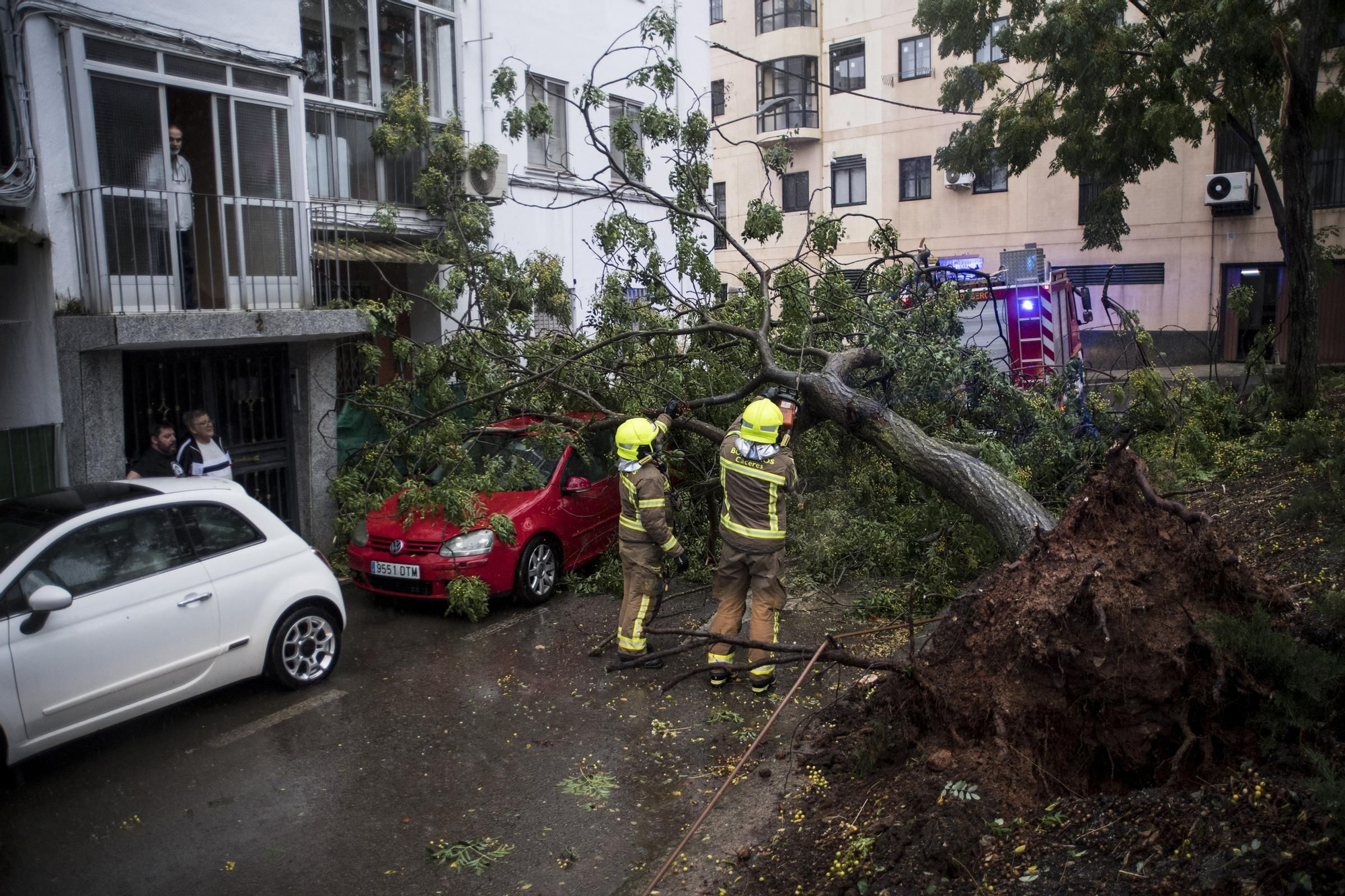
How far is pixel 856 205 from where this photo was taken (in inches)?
1024

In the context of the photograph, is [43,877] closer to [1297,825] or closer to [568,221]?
[1297,825]

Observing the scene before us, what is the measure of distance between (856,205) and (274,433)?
18.9m

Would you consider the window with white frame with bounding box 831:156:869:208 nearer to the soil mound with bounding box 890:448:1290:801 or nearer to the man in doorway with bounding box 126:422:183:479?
the man in doorway with bounding box 126:422:183:479

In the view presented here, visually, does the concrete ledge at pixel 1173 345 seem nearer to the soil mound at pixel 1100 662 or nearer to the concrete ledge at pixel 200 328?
the concrete ledge at pixel 200 328

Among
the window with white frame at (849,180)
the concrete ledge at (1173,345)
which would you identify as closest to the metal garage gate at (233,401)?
the concrete ledge at (1173,345)

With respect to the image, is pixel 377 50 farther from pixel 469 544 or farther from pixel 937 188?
pixel 937 188

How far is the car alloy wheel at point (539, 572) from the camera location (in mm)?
8312

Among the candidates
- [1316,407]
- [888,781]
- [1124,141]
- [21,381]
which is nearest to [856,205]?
[1124,141]

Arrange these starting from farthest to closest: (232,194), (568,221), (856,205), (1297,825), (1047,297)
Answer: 1. (856,205)
2. (568,221)
3. (1047,297)
4. (232,194)
5. (1297,825)

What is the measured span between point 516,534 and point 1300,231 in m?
8.80

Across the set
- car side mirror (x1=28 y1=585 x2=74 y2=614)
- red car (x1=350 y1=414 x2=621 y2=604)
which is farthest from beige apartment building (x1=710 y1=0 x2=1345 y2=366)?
car side mirror (x1=28 y1=585 x2=74 y2=614)

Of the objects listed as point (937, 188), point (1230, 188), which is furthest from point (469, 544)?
point (937, 188)

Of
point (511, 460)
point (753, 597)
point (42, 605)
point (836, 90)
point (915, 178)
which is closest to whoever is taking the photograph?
point (42, 605)

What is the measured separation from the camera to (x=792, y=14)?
27797 mm
